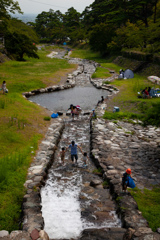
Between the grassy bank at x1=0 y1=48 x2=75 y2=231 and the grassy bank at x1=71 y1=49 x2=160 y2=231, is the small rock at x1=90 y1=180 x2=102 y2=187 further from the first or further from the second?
the grassy bank at x1=0 y1=48 x2=75 y2=231

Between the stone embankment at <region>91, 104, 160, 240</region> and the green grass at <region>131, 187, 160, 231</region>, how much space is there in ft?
0.71

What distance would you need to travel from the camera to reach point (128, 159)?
428 inches

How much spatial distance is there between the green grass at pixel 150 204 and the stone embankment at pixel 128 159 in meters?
0.22

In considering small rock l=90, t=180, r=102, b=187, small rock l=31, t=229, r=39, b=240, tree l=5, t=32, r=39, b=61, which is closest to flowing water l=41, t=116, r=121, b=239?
small rock l=90, t=180, r=102, b=187

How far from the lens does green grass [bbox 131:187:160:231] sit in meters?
6.47

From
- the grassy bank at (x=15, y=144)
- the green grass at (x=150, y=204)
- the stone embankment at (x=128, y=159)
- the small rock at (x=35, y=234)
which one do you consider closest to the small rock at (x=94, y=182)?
the stone embankment at (x=128, y=159)

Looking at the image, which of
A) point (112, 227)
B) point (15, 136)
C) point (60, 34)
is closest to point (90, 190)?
point (112, 227)

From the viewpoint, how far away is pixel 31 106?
18719mm

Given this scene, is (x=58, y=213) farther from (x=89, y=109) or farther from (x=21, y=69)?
(x=21, y=69)

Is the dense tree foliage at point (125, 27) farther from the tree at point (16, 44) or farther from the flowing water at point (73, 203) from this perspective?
the tree at point (16, 44)

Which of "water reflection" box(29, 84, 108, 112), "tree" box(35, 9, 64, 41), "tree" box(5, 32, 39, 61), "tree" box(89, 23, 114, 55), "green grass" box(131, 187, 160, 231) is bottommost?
"green grass" box(131, 187, 160, 231)

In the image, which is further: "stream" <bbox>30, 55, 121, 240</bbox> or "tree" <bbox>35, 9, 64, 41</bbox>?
Answer: "tree" <bbox>35, 9, 64, 41</bbox>

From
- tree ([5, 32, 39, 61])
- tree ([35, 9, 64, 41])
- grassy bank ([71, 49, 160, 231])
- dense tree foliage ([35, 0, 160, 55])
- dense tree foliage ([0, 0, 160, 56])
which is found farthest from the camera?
tree ([35, 9, 64, 41])

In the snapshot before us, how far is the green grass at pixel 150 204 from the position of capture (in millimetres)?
6470
